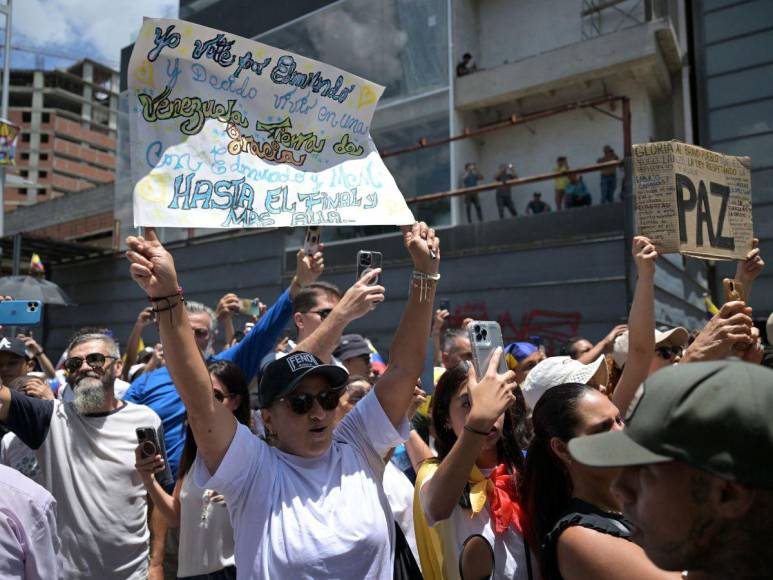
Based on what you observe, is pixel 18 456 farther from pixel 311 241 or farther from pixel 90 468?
pixel 311 241

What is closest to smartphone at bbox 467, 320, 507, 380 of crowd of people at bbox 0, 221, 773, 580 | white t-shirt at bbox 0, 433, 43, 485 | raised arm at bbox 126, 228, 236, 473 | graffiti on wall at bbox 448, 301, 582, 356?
crowd of people at bbox 0, 221, 773, 580

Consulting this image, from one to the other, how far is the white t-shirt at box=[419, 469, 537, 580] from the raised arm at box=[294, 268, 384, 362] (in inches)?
27.9

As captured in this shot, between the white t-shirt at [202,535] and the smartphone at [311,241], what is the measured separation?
3.91ft

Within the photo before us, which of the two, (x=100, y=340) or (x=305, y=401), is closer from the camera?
(x=305, y=401)

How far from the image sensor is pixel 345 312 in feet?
8.44

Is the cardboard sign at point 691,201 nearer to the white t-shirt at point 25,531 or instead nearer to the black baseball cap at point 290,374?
the black baseball cap at point 290,374

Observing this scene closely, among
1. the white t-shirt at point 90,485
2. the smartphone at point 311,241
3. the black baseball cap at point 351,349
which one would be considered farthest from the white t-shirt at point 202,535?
the black baseball cap at point 351,349

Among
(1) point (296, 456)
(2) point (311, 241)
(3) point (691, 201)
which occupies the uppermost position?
(3) point (691, 201)

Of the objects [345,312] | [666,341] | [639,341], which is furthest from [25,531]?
[666,341]

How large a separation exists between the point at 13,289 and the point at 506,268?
6886mm

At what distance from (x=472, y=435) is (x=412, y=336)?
47 centimetres

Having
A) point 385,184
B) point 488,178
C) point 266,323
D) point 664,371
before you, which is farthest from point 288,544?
point 488,178

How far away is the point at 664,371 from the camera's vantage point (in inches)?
46.9

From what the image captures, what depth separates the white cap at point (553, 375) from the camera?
9.76 ft
